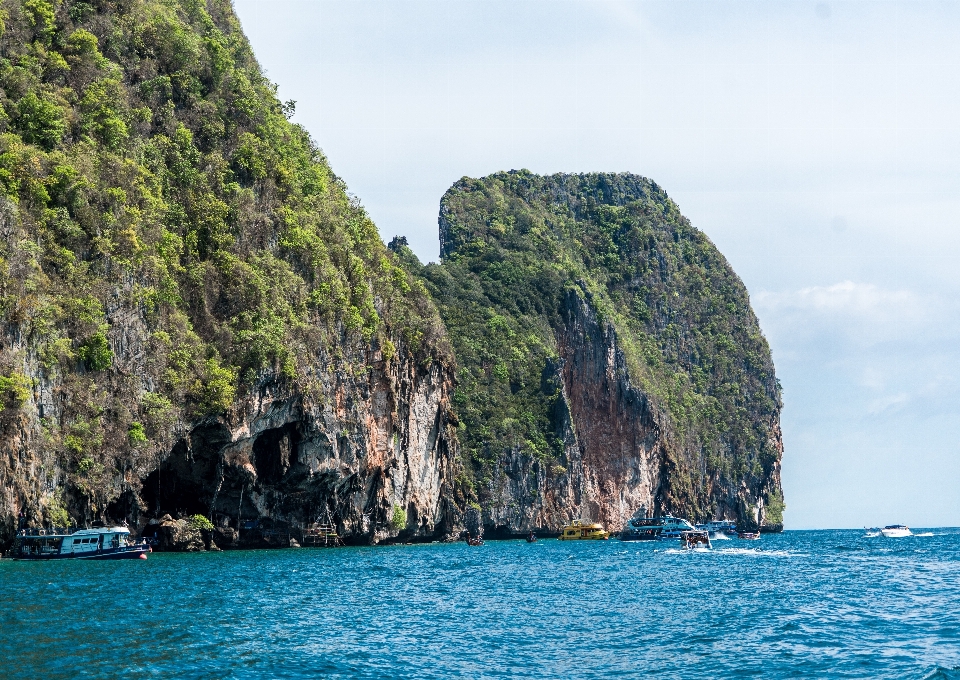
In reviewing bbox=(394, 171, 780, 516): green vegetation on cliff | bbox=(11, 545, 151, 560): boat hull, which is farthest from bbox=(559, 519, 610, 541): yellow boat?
bbox=(11, 545, 151, 560): boat hull

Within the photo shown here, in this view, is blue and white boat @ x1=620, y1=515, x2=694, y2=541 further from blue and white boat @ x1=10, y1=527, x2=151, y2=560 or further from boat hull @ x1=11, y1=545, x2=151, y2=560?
boat hull @ x1=11, y1=545, x2=151, y2=560

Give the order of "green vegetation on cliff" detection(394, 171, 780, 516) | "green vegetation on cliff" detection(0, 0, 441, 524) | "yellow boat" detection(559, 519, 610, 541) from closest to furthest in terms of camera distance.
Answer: "green vegetation on cliff" detection(0, 0, 441, 524), "yellow boat" detection(559, 519, 610, 541), "green vegetation on cliff" detection(394, 171, 780, 516)

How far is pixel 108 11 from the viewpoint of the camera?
68.6 m

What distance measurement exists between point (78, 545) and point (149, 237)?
59.6ft

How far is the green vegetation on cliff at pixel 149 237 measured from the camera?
52.5 m

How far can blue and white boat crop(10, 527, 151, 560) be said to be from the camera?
49.2m

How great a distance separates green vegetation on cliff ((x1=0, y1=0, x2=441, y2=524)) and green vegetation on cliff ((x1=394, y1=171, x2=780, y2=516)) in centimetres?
4249

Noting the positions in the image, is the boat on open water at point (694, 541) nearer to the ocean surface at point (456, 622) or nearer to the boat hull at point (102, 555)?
the ocean surface at point (456, 622)

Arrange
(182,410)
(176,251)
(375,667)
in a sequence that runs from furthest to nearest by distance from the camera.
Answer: (176,251) < (182,410) < (375,667)

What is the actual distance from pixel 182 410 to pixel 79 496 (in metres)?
7.39

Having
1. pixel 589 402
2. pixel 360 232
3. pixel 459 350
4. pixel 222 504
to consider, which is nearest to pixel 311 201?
pixel 360 232

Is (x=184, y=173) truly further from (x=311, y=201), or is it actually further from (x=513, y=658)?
(x=513, y=658)

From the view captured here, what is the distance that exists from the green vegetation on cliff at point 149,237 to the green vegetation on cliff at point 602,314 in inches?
1673

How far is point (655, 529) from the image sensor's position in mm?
104750
